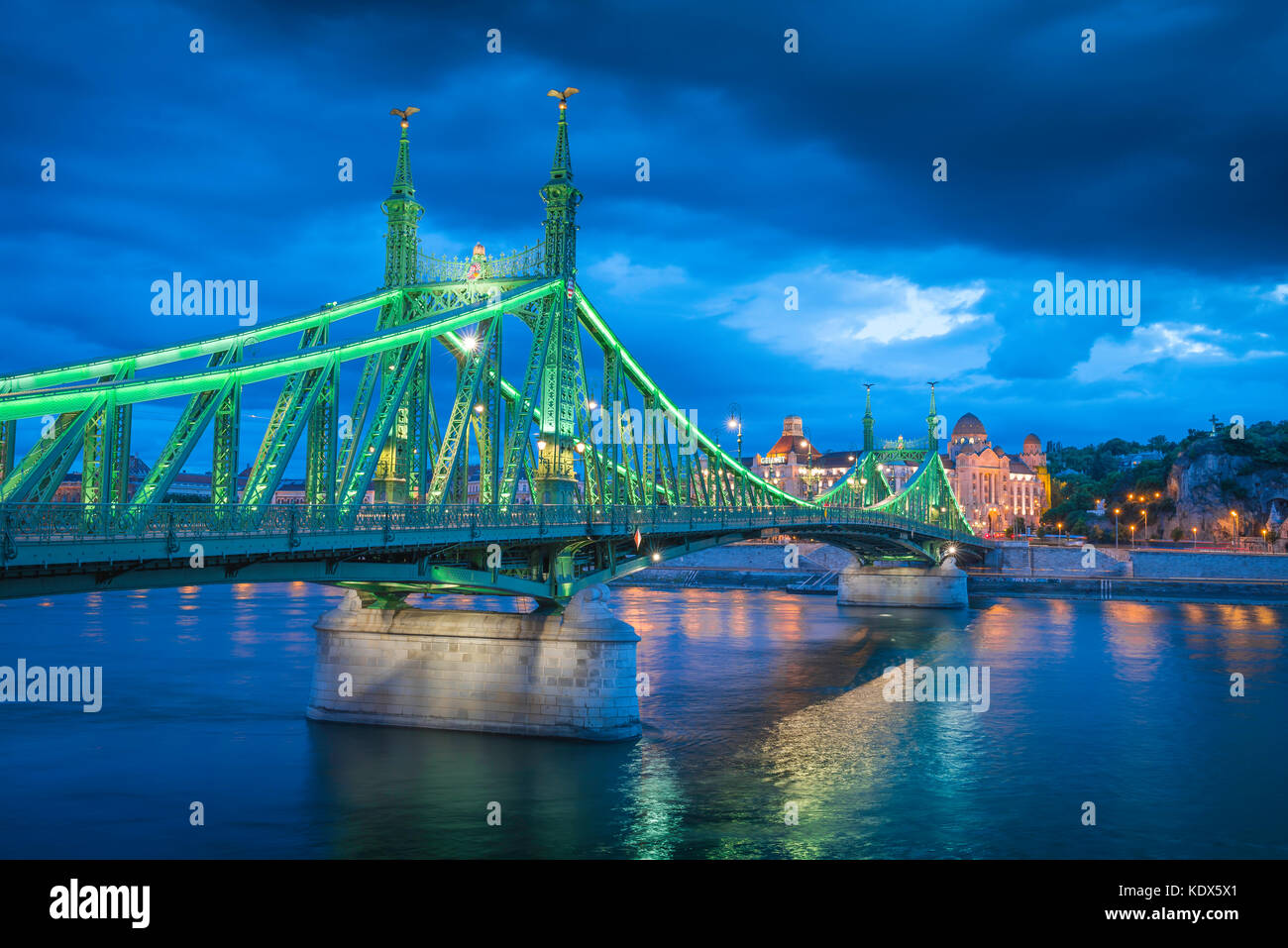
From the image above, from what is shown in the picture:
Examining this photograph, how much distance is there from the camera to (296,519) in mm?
20406

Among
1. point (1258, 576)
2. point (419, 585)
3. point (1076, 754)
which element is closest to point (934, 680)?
point (1076, 754)

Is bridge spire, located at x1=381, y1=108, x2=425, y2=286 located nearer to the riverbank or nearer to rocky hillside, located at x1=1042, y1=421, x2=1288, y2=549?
the riverbank

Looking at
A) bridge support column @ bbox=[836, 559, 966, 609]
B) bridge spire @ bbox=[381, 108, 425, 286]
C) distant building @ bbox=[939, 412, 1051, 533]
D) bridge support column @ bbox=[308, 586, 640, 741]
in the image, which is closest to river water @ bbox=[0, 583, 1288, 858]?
bridge support column @ bbox=[308, 586, 640, 741]

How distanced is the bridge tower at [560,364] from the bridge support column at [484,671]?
4314 mm

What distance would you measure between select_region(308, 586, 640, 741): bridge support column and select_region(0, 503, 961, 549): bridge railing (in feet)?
11.2

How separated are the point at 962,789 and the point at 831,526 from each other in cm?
3283

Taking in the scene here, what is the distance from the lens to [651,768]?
27.6 m

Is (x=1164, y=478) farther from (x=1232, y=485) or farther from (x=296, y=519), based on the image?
(x=296, y=519)

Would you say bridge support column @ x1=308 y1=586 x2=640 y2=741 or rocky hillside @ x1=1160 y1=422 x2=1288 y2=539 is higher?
rocky hillside @ x1=1160 y1=422 x2=1288 y2=539

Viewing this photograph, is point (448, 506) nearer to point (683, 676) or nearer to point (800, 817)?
point (800, 817)

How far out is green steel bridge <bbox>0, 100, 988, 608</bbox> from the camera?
1628 cm

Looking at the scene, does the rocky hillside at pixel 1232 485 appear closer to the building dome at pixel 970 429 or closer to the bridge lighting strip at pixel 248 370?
the building dome at pixel 970 429

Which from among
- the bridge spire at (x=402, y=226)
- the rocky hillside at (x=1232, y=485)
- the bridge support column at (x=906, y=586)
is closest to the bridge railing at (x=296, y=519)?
the bridge spire at (x=402, y=226)

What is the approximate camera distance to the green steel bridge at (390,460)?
16281 mm
